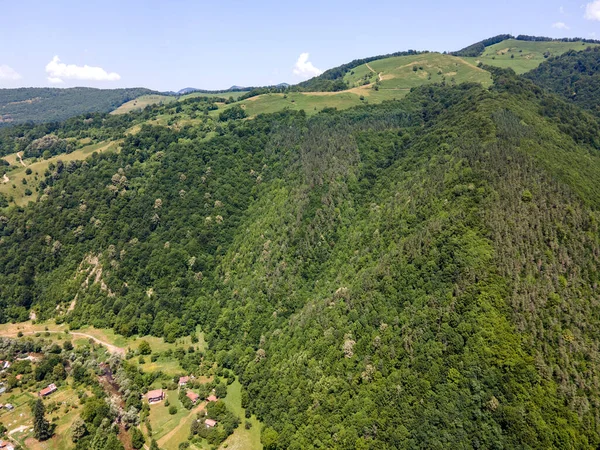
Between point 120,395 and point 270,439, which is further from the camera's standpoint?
point 120,395

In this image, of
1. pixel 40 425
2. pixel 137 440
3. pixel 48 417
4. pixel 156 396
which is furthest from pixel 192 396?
pixel 48 417

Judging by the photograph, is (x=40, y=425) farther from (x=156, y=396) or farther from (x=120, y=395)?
(x=156, y=396)

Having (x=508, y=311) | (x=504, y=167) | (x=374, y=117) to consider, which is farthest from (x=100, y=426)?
(x=374, y=117)

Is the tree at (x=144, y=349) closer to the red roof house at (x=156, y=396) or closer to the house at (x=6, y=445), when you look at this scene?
the red roof house at (x=156, y=396)

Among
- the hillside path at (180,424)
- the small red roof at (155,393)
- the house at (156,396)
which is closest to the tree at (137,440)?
the hillside path at (180,424)

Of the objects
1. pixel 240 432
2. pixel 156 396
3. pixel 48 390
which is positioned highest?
pixel 48 390

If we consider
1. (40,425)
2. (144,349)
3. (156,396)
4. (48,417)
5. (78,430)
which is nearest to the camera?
(78,430)
